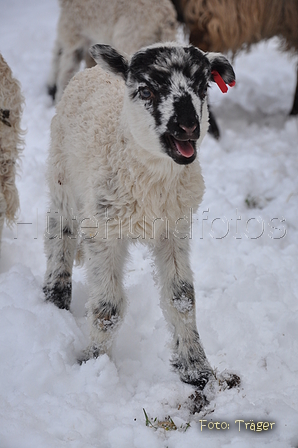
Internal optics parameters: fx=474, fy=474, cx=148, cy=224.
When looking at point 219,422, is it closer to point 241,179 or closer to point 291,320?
point 291,320

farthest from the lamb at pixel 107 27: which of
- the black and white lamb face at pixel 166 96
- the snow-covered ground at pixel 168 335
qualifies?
the black and white lamb face at pixel 166 96

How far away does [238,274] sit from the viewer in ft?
12.6

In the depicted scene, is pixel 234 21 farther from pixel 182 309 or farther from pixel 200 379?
pixel 200 379

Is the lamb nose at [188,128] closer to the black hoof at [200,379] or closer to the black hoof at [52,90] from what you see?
the black hoof at [200,379]

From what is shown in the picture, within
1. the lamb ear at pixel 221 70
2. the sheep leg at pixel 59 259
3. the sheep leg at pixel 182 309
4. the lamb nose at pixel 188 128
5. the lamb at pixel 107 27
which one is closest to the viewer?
the lamb nose at pixel 188 128

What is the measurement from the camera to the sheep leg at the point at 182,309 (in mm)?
2783

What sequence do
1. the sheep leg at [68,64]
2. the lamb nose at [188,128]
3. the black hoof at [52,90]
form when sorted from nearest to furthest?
1. the lamb nose at [188,128]
2. the sheep leg at [68,64]
3. the black hoof at [52,90]

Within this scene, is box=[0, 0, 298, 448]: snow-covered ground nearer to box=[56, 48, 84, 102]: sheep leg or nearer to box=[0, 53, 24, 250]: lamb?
box=[0, 53, 24, 250]: lamb

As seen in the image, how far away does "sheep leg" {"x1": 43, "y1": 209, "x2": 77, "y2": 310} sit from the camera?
3.36 m

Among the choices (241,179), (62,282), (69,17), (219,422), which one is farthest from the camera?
(69,17)

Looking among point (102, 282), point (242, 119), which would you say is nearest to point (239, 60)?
point (242, 119)

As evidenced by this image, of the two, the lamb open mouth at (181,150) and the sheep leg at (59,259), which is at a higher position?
the lamb open mouth at (181,150)

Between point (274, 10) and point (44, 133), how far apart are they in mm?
3215

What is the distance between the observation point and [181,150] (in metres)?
2.25
